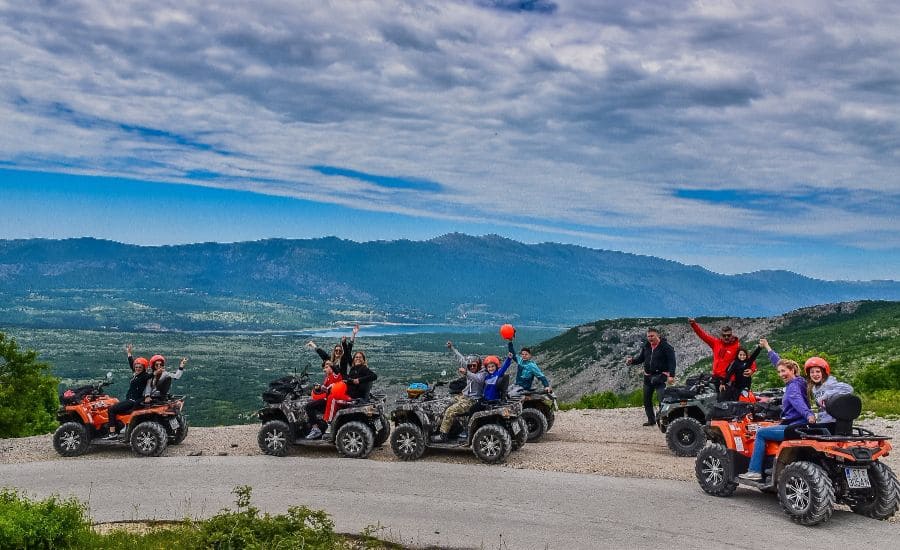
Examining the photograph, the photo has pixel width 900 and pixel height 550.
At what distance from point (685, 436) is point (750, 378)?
2082 millimetres

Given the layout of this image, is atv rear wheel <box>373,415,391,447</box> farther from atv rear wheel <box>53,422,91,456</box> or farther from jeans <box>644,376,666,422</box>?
jeans <box>644,376,666,422</box>

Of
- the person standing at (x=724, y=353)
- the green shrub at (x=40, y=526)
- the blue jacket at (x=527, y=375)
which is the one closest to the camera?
the green shrub at (x=40, y=526)

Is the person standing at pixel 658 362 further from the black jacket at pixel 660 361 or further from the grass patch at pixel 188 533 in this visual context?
the grass patch at pixel 188 533

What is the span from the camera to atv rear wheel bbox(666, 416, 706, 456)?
16328 millimetres

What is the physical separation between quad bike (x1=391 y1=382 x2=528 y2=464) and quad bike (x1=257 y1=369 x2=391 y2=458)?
1.80ft

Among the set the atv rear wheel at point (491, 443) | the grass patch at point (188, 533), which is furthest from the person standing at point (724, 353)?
the grass patch at point (188, 533)

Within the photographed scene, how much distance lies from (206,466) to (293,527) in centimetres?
703

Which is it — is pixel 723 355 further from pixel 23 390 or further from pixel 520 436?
pixel 23 390

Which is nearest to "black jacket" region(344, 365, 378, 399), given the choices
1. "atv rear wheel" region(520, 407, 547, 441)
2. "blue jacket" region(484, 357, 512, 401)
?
"blue jacket" region(484, 357, 512, 401)

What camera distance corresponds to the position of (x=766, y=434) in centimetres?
1212

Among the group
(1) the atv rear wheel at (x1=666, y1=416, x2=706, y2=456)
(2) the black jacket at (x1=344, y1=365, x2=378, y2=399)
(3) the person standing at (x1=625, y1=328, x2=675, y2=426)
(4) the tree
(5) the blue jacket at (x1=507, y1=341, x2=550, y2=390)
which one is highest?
(3) the person standing at (x1=625, y1=328, x2=675, y2=426)

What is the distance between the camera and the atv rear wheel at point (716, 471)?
1268 centimetres

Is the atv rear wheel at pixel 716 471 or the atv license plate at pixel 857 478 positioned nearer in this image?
the atv license plate at pixel 857 478

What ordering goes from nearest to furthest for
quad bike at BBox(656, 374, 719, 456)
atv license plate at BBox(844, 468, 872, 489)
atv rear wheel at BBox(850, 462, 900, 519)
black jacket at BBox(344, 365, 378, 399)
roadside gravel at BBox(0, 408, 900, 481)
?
atv license plate at BBox(844, 468, 872, 489) < atv rear wheel at BBox(850, 462, 900, 519) < roadside gravel at BBox(0, 408, 900, 481) < quad bike at BBox(656, 374, 719, 456) < black jacket at BBox(344, 365, 378, 399)
